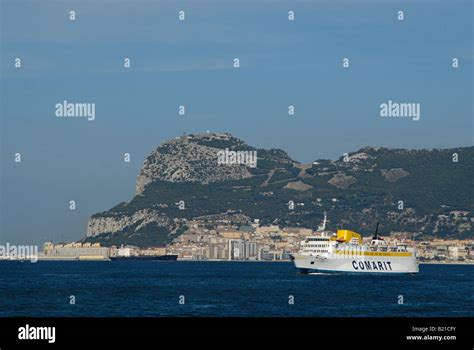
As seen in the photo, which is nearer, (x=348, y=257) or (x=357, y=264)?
(x=348, y=257)

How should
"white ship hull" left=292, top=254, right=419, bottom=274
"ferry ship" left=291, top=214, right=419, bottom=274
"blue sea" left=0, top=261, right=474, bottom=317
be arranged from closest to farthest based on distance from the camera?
"blue sea" left=0, top=261, right=474, bottom=317, "white ship hull" left=292, top=254, right=419, bottom=274, "ferry ship" left=291, top=214, right=419, bottom=274

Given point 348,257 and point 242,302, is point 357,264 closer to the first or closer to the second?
point 348,257

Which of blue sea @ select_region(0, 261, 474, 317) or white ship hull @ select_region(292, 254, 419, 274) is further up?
white ship hull @ select_region(292, 254, 419, 274)

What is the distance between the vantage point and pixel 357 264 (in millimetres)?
170250

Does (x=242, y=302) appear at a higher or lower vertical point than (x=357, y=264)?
lower

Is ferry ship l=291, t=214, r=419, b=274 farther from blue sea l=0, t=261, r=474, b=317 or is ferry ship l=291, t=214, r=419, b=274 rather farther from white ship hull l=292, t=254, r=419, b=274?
blue sea l=0, t=261, r=474, b=317

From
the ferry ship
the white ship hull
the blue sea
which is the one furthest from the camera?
the ferry ship

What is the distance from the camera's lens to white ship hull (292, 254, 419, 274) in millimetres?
164875

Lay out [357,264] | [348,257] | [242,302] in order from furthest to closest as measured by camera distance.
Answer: [357,264]
[348,257]
[242,302]

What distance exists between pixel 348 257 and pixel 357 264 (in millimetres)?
3011

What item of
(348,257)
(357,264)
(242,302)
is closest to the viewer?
(242,302)

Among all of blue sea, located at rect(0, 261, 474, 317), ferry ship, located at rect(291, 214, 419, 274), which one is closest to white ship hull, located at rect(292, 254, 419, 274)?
ferry ship, located at rect(291, 214, 419, 274)

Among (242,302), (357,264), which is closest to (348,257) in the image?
(357,264)

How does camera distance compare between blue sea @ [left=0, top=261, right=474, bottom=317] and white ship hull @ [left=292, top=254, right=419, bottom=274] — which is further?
white ship hull @ [left=292, top=254, right=419, bottom=274]
